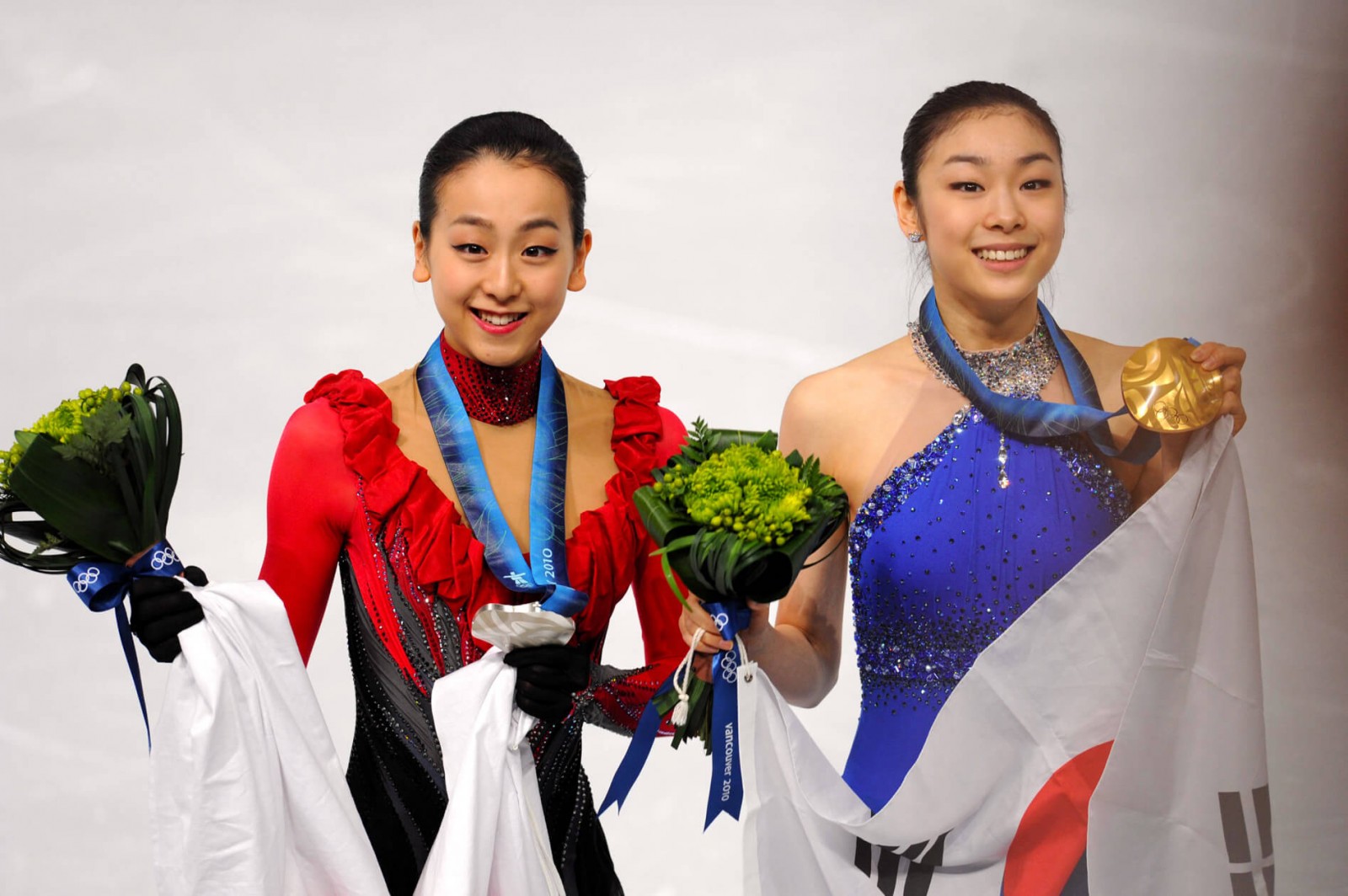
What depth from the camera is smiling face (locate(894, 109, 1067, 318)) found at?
2.14 metres

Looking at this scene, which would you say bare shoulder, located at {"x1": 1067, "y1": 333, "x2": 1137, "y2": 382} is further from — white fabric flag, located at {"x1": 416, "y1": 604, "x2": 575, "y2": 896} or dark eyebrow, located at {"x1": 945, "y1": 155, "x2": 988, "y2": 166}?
white fabric flag, located at {"x1": 416, "y1": 604, "x2": 575, "y2": 896}

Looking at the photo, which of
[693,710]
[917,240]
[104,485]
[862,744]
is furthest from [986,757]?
[104,485]

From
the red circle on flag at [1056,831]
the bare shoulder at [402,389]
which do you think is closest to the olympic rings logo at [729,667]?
the red circle on flag at [1056,831]

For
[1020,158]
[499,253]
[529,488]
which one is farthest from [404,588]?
[1020,158]

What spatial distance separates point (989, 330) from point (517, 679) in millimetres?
864

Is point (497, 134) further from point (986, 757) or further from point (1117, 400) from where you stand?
point (986, 757)

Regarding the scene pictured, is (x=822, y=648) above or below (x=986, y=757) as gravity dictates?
above

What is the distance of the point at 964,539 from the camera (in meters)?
2.18

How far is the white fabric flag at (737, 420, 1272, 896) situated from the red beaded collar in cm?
53

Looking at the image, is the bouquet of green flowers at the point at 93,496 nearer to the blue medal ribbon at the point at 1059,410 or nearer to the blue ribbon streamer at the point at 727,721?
the blue ribbon streamer at the point at 727,721

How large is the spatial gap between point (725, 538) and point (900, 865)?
0.60 metres

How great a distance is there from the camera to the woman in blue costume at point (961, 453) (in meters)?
2.16

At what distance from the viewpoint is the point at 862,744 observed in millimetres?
2314

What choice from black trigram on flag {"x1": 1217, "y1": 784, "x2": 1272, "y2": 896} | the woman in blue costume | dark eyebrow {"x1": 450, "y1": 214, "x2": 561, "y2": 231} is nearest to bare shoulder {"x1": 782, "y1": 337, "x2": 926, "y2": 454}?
the woman in blue costume
